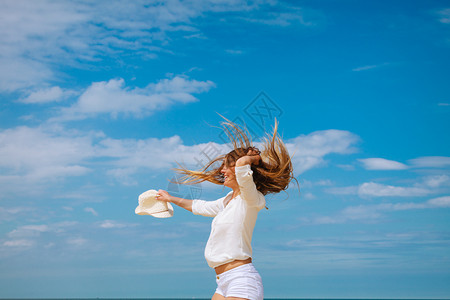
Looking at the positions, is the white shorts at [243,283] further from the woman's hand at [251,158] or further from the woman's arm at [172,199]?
the woman's arm at [172,199]

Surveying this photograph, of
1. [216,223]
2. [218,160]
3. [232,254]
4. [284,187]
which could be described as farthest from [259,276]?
[218,160]

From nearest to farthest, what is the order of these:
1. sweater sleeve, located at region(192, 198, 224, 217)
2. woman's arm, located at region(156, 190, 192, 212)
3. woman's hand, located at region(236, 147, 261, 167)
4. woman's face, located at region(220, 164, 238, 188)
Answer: woman's hand, located at region(236, 147, 261, 167) < woman's face, located at region(220, 164, 238, 188) < sweater sleeve, located at region(192, 198, 224, 217) < woman's arm, located at region(156, 190, 192, 212)

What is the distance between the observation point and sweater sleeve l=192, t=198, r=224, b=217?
5.17m

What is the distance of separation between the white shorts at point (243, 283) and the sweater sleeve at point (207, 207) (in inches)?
29.5

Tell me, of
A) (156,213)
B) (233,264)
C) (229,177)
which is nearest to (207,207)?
(229,177)

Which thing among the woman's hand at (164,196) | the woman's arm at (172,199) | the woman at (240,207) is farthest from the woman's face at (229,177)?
the woman's hand at (164,196)

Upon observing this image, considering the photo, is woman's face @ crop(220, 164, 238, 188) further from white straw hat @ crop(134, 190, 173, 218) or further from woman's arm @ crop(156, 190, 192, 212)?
white straw hat @ crop(134, 190, 173, 218)

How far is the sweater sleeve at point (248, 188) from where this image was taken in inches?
173

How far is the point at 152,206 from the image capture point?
560cm

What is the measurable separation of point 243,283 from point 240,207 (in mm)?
693

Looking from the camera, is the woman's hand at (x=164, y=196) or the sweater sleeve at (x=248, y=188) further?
the woman's hand at (x=164, y=196)

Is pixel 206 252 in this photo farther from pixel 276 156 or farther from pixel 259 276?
pixel 276 156

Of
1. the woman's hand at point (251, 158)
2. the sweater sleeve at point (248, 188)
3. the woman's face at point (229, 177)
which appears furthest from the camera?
the woman's face at point (229, 177)

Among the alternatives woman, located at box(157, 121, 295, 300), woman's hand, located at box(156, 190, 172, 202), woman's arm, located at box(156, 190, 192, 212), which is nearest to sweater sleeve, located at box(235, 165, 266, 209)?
woman, located at box(157, 121, 295, 300)
